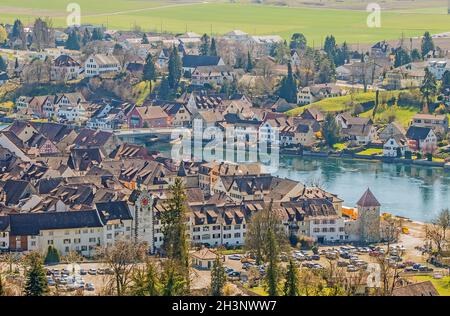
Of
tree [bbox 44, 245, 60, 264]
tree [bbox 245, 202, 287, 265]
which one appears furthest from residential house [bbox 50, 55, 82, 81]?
tree [bbox 44, 245, 60, 264]

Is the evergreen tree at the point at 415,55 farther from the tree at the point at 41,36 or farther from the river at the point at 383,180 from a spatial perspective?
the tree at the point at 41,36

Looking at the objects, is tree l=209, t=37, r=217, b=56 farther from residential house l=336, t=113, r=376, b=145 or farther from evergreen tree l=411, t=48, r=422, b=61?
residential house l=336, t=113, r=376, b=145

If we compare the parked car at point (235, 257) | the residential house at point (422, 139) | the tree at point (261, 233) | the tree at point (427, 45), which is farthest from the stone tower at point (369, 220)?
the tree at point (427, 45)
